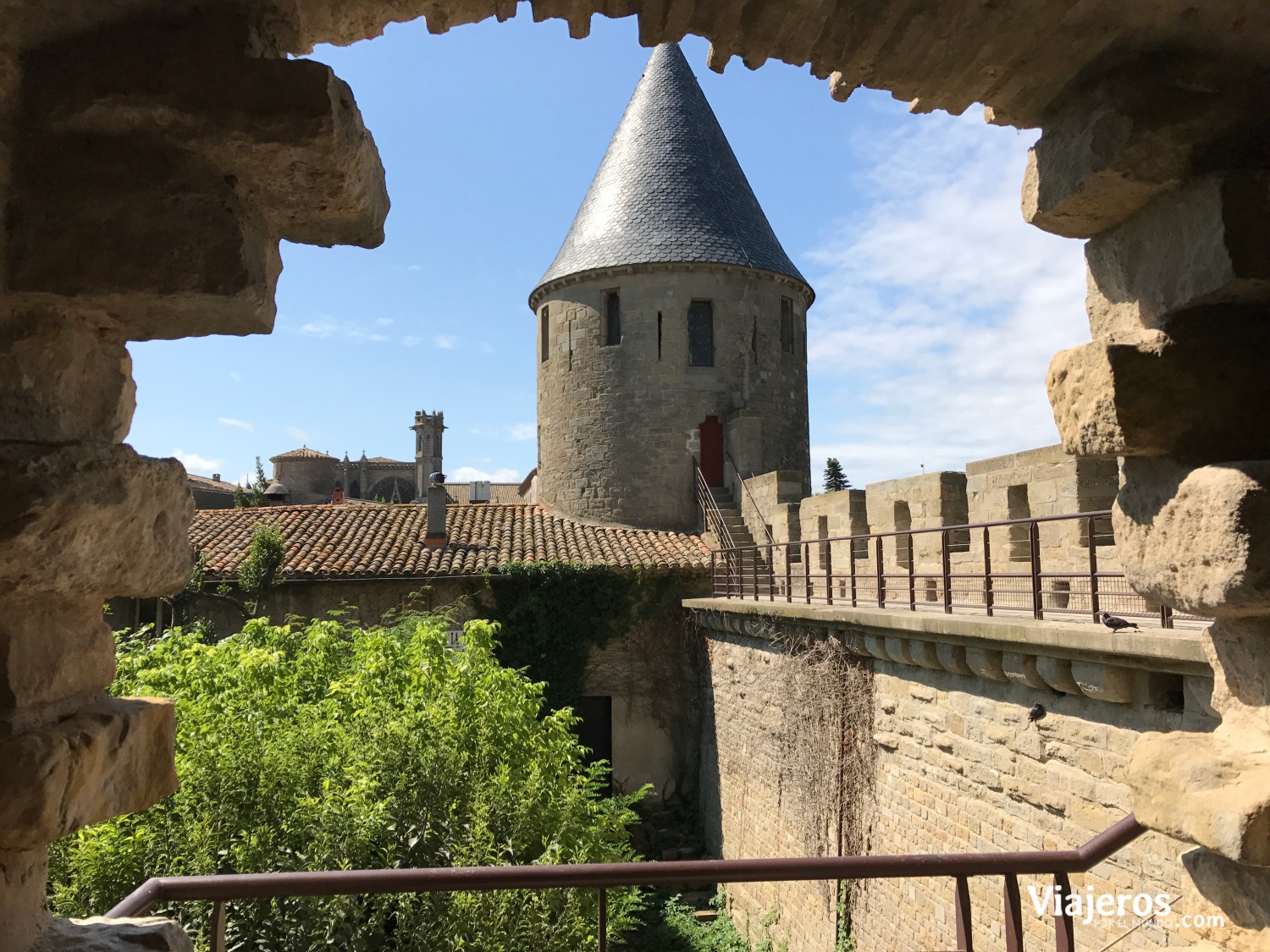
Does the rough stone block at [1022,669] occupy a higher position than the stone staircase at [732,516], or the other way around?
the stone staircase at [732,516]

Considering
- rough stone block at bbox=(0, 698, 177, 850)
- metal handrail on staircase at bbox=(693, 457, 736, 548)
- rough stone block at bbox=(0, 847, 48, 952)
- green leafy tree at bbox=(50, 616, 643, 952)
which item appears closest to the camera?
rough stone block at bbox=(0, 698, 177, 850)

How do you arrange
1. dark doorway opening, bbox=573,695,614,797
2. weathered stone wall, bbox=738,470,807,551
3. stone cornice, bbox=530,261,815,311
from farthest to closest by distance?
stone cornice, bbox=530,261,815,311, dark doorway opening, bbox=573,695,614,797, weathered stone wall, bbox=738,470,807,551

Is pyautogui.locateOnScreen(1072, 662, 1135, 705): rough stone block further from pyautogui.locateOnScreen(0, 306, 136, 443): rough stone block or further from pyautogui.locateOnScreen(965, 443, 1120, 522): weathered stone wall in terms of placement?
pyautogui.locateOnScreen(0, 306, 136, 443): rough stone block

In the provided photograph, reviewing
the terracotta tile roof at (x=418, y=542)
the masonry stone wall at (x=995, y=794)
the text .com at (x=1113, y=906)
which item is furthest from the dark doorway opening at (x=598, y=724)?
the text .com at (x=1113, y=906)

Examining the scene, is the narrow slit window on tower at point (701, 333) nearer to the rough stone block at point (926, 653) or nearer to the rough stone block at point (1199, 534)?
the rough stone block at point (926, 653)

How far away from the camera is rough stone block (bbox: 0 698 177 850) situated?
2064 mm

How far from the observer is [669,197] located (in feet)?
69.4

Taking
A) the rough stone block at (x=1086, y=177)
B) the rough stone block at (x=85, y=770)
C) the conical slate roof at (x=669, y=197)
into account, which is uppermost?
the conical slate roof at (x=669, y=197)

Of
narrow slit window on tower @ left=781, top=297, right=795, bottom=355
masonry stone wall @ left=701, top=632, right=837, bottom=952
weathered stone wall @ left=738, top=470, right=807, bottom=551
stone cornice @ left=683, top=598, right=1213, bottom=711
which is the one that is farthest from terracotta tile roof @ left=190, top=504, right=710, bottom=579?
stone cornice @ left=683, top=598, right=1213, bottom=711

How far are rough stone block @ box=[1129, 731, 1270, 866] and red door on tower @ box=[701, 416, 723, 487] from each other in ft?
57.6

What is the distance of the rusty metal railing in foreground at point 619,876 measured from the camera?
9.04 feet

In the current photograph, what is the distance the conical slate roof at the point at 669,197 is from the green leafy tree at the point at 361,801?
12486 millimetres

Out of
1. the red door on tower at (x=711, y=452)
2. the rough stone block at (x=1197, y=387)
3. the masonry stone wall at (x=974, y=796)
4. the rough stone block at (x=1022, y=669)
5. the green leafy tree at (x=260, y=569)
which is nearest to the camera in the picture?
the rough stone block at (x=1197, y=387)

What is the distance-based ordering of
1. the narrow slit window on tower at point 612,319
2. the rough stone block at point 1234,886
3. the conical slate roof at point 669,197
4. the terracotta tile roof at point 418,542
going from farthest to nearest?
the narrow slit window on tower at point 612,319 → the conical slate roof at point 669,197 → the terracotta tile roof at point 418,542 → the rough stone block at point 1234,886
